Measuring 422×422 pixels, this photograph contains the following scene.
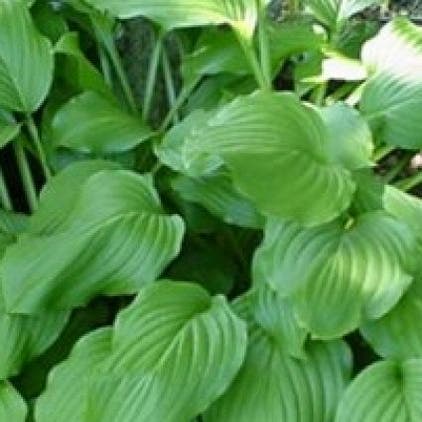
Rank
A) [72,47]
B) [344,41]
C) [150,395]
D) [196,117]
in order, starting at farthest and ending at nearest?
1. [344,41]
2. [72,47]
3. [196,117]
4. [150,395]

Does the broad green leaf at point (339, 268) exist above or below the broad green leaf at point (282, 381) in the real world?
above

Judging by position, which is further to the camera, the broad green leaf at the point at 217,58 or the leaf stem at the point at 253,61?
the broad green leaf at the point at 217,58

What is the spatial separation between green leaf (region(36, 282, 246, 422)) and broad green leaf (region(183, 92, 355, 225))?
0.64 feet

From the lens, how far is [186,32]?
7.00 feet

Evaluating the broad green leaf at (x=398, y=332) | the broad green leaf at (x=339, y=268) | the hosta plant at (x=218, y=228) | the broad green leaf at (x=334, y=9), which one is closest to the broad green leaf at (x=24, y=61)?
the hosta plant at (x=218, y=228)

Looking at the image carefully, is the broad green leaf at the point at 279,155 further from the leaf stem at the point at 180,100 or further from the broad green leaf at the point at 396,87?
the leaf stem at the point at 180,100

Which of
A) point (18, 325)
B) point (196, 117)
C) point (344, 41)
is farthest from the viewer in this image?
point (344, 41)

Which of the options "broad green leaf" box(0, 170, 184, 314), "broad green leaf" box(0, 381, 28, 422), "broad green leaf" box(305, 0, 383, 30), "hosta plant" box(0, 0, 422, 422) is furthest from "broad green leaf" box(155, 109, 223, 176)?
"broad green leaf" box(0, 381, 28, 422)

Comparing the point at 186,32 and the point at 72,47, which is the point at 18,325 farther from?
the point at 186,32

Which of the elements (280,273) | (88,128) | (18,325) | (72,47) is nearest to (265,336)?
(280,273)

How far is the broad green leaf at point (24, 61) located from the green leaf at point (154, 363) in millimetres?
557

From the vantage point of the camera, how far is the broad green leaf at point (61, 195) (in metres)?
1.77

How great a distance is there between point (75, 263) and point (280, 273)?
329 mm

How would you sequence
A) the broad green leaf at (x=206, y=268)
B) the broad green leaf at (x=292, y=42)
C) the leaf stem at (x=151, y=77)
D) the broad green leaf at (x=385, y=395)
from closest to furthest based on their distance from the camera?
the broad green leaf at (x=385, y=395) → the broad green leaf at (x=206, y=268) → the broad green leaf at (x=292, y=42) → the leaf stem at (x=151, y=77)
